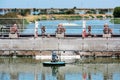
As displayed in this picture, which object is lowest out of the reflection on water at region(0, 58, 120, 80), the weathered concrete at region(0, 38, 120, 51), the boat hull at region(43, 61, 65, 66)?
the reflection on water at region(0, 58, 120, 80)

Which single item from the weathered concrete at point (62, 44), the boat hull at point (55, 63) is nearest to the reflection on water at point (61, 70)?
the boat hull at point (55, 63)

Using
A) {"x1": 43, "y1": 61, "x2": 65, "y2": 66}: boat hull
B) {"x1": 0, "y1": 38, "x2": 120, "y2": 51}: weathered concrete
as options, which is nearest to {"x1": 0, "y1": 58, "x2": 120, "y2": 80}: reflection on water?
{"x1": 43, "y1": 61, "x2": 65, "y2": 66}: boat hull

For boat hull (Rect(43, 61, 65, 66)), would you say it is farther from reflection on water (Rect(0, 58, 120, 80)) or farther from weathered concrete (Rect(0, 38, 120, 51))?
weathered concrete (Rect(0, 38, 120, 51))

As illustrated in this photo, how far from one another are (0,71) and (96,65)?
24.2ft

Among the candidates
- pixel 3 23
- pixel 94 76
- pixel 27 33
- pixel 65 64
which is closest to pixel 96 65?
pixel 65 64

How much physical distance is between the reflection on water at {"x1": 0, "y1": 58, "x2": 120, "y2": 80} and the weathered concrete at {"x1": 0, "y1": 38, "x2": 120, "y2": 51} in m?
1.89

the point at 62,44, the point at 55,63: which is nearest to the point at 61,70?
the point at 55,63

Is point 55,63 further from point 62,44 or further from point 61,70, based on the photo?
point 62,44

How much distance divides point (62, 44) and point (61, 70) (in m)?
8.76

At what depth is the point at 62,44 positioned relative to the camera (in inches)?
2100

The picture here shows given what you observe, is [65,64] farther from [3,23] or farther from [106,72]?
[3,23]

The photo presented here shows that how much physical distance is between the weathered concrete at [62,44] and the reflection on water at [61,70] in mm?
1885

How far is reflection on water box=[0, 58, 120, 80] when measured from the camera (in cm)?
4172

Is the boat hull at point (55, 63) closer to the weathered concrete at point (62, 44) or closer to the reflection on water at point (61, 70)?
the reflection on water at point (61, 70)
